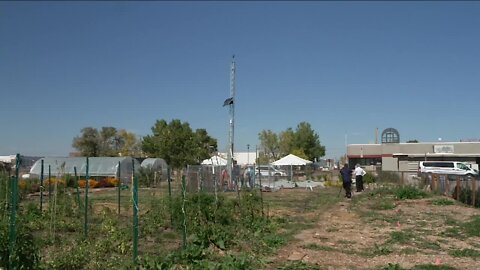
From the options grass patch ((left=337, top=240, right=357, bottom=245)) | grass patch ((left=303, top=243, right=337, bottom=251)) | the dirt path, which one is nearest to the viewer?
the dirt path

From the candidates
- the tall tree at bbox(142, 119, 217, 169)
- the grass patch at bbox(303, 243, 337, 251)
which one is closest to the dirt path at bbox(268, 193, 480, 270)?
the grass patch at bbox(303, 243, 337, 251)

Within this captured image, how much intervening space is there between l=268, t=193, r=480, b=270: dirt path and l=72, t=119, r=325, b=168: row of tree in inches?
1236

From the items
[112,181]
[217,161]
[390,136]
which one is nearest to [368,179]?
[217,161]

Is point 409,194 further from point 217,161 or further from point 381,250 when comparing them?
point 381,250

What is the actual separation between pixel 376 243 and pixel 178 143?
46878mm

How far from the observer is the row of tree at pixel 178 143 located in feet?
187

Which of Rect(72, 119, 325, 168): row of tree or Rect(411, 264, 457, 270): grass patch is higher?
Rect(72, 119, 325, 168): row of tree

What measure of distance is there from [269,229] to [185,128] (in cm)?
4799

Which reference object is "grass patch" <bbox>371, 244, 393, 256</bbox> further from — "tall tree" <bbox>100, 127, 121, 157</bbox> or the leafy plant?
"tall tree" <bbox>100, 127, 121, 157</bbox>

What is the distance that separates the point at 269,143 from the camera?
89188 millimetres

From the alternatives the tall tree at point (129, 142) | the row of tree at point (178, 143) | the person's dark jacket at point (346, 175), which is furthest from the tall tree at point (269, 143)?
the person's dark jacket at point (346, 175)

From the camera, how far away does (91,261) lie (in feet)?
26.7

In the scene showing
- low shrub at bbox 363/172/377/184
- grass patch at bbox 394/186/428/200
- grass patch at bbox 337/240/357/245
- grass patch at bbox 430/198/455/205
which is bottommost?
grass patch at bbox 337/240/357/245

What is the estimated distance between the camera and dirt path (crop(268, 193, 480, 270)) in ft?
30.8
